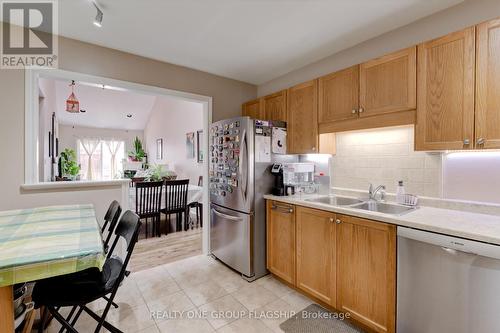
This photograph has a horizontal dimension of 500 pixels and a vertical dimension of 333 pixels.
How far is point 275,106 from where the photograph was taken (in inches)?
115

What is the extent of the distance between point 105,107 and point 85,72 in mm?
5431

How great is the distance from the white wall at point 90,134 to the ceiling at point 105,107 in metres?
0.19

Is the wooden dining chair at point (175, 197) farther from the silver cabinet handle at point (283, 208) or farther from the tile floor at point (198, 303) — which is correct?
the silver cabinet handle at point (283, 208)

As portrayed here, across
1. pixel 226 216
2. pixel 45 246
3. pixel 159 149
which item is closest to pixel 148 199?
pixel 226 216

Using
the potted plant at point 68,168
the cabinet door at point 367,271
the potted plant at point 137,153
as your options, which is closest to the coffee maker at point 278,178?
the cabinet door at point 367,271

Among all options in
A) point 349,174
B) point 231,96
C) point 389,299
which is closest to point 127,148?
point 231,96

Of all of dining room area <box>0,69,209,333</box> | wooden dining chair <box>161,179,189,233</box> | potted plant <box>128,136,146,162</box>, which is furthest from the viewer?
potted plant <box>128,136,146,162</box>

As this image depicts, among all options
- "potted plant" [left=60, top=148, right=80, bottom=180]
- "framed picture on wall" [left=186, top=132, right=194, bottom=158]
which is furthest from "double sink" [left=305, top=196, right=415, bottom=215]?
"potted plant" [left=60, top=148, right=80, bottom=180]

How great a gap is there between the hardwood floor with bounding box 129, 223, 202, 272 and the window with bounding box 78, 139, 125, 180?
5375 millimetres

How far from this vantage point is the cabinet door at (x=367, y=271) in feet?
5.25

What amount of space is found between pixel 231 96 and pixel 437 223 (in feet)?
9.30

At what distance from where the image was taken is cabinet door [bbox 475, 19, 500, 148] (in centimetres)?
144

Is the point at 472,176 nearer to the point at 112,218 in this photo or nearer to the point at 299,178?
the point at 299,178

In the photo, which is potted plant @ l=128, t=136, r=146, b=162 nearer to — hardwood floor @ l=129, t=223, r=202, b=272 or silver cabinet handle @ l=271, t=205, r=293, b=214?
hardwood floor @ l=129, t=223, r=202, b=272
